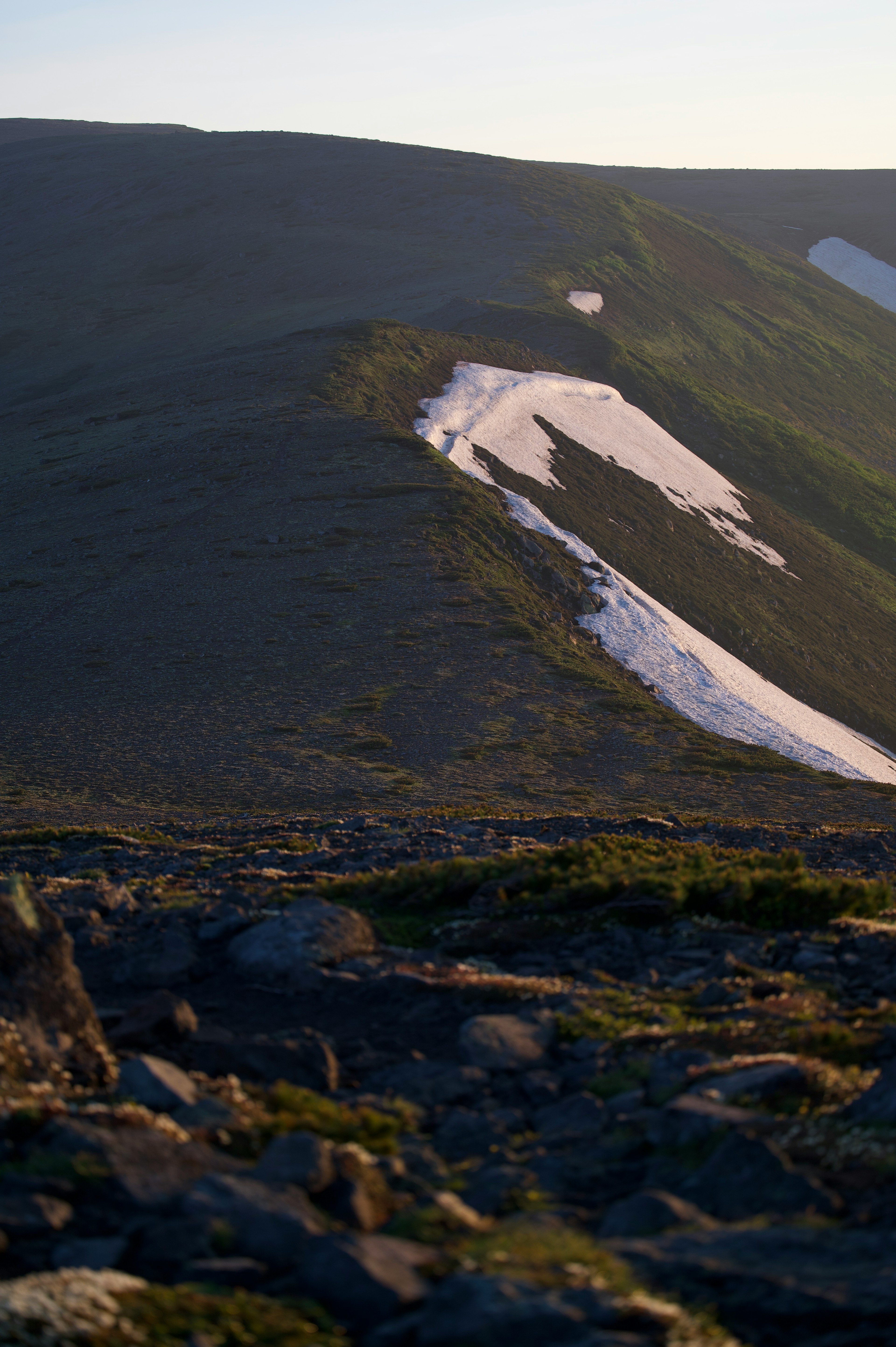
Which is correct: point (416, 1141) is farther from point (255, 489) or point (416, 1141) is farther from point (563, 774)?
point (255, 489)

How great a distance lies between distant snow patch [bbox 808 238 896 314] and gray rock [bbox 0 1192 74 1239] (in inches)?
6456

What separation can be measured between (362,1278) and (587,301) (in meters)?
98.1

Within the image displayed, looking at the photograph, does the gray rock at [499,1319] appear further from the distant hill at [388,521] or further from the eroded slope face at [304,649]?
the distant hill at [388,521]

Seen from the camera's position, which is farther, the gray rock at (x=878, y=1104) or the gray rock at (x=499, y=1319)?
the gray rock at (x=878, y=1104)

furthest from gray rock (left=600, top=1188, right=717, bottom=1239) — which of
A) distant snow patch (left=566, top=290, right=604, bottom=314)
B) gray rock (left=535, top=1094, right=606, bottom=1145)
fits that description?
distant snow patch (left=566, top=290, right=604, bottom=314)

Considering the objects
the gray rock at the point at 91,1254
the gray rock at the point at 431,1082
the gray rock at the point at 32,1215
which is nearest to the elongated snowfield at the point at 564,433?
the gray rock at the point at 431,1082

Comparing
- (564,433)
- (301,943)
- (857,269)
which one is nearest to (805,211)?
(857,269)

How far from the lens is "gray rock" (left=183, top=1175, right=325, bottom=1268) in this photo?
4.73 metres

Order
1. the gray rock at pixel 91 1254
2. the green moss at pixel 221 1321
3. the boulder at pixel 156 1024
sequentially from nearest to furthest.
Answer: the green moss at pixel 221 1321, the gray rock at pixel 91 1254, the boulder at pixel 156 1024

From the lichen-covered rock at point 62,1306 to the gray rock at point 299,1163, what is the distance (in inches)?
37.7

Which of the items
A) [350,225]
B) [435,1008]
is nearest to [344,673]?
[435,1008]

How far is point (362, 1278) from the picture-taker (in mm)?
4414

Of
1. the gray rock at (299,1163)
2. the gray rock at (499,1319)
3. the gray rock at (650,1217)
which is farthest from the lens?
the gray rock at (299,1163)

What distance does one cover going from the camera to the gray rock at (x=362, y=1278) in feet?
14.2
